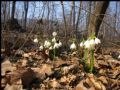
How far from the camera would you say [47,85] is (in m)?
2.83

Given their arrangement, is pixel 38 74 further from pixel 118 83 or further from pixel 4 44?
pixel 4 44

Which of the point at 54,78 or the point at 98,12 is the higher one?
the point at 98,12

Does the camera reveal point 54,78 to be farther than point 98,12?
No

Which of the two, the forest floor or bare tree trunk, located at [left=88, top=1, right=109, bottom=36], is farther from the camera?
bare tree trunk, located at [left=88, top=1, right=109, bottom=36]

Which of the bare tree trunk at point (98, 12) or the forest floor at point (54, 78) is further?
the bare tree trunk at point (98, 12)

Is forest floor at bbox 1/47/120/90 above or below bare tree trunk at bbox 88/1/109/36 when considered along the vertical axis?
below

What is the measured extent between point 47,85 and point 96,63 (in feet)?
3.73

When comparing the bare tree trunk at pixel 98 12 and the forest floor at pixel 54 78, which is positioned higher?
the bare tree trunk at pixel 98 12

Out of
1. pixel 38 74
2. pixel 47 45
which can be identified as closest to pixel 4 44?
pixel 47 45

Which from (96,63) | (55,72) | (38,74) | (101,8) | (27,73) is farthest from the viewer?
(101,8)

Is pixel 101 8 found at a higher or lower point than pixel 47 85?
higher

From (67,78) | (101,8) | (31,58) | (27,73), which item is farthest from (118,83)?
(101,8)

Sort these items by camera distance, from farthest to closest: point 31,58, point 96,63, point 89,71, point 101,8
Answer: point 101,8 → point 31,58 → point 96,63 → point 89,71

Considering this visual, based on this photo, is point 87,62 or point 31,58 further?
point 31,58
